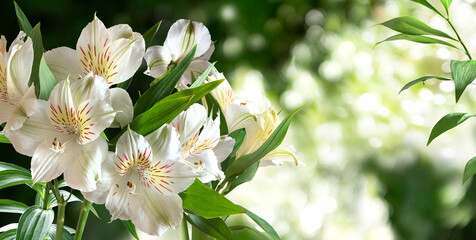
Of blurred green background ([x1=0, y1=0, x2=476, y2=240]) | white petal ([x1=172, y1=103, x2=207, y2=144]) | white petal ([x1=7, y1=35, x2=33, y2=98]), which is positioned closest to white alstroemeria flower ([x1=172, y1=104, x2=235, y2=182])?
white petal ([x1=172, y1=103, x2=207, y2=144])

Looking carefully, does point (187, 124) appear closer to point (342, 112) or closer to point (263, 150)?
point (263, 150)

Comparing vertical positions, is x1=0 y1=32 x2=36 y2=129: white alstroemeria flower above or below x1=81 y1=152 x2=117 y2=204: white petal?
above

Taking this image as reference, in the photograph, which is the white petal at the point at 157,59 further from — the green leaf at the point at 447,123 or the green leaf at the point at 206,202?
the green leaf at the point at 447,123

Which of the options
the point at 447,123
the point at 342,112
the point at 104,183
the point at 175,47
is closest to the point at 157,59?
the point at 175,47

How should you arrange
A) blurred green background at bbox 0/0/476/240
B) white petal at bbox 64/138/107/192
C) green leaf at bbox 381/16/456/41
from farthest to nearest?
blurred green background at bbox 0/0/476/240, green leaf at bbox 381/16/456/41, white petal at bbox 64/138/107/192

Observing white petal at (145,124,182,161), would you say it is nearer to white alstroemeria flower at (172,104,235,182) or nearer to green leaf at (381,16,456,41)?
→ white alstroemeria flower at (172,104,235,182)

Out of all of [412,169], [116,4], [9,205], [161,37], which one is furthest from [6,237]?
[412,169]

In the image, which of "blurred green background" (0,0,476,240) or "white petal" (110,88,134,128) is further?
"blurred green background" (0,0,476,240)

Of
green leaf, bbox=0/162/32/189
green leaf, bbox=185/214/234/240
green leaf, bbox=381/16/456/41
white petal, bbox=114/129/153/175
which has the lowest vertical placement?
green leaf, bbox=185/214/234/240

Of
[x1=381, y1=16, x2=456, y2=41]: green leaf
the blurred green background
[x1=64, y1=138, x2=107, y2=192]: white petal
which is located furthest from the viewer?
the blurred green background
